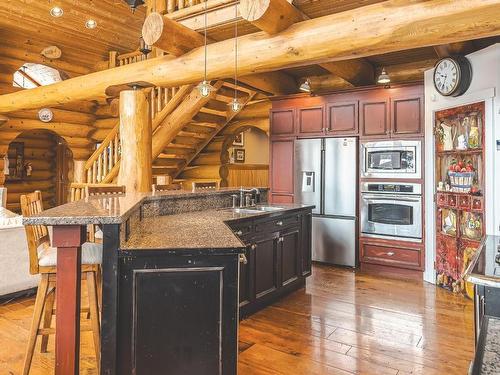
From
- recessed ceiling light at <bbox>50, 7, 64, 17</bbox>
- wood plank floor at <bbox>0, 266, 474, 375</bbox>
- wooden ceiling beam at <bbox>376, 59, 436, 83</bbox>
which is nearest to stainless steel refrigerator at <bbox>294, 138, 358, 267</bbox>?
wood plank floor at <bbox>0, 266, 474, 375</bbox>

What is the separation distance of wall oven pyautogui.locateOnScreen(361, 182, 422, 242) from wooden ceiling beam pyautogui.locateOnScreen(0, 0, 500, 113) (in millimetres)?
2223

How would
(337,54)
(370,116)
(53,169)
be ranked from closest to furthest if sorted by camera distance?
1. (337,54)
2. (370,116)
3. (53,169)

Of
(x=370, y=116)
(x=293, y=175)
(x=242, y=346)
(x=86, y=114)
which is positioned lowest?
(x=242, y=346)

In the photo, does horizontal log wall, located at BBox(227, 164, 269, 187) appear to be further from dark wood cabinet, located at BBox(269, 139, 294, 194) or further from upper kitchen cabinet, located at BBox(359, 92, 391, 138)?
upper kitchen cabinet, located at BBox(359, 92, 391, 138)

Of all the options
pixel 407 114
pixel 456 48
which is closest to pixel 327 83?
pixel 407 114

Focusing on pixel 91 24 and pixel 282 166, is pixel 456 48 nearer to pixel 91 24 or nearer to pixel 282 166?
pixel 282 166

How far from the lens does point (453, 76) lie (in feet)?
13.8

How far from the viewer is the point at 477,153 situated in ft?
13.4

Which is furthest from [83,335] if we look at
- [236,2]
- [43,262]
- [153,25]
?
[236,2]

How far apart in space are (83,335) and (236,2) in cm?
329

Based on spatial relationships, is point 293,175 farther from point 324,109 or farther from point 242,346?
point 242,346

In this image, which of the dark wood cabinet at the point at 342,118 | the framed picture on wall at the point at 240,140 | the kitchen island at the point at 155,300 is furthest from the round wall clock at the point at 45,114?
the kitchen island at the point at 155,300

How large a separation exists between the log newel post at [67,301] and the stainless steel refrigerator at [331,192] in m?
3.98

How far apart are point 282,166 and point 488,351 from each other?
503 cm
